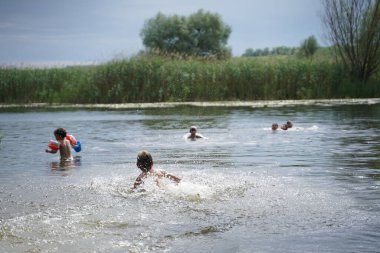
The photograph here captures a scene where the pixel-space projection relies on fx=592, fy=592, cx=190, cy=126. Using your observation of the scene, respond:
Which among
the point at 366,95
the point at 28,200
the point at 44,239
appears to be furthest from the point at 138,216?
the point at 366,95

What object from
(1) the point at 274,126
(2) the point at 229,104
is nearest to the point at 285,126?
(1) the point at 274,126

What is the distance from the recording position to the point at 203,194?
30.4 ft

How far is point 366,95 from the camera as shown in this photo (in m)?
36.4

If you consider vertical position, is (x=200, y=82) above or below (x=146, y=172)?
above

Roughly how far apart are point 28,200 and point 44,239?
2569 mm

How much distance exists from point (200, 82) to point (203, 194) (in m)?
26.4

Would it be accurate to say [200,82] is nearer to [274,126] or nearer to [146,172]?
[274,126]

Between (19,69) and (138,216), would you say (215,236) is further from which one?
(19,69)

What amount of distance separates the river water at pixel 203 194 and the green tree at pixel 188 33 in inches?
2578

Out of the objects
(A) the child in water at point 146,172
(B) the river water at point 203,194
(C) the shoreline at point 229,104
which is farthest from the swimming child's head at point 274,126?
(C) the shoreline at point 229,104

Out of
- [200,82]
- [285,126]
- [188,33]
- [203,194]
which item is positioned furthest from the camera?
[188,33]

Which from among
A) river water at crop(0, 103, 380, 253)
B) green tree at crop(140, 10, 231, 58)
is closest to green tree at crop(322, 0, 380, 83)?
river water at crop(0, 103, 380, 253)

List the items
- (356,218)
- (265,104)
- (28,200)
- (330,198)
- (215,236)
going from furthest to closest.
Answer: (265,104), (28,200), (330,198), (356,218), (215,236)

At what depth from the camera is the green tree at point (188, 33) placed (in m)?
84.4
